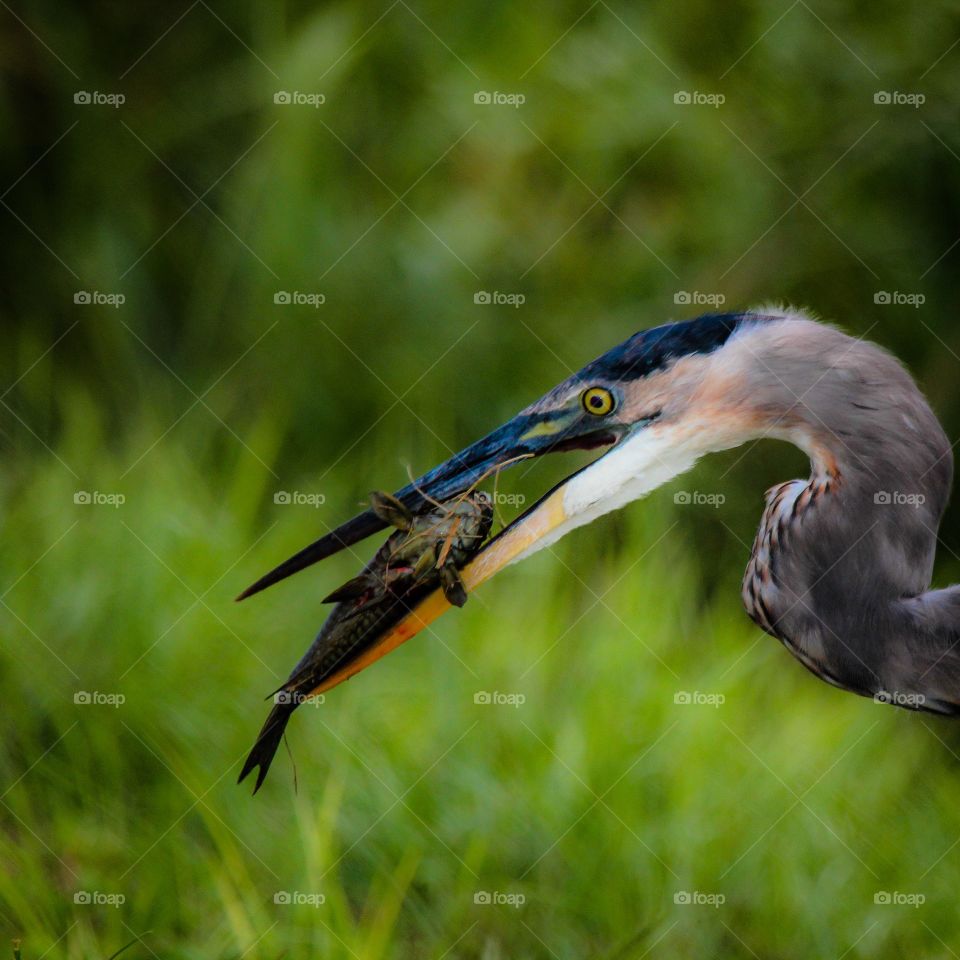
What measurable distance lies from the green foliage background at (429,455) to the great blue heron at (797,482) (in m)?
0.63

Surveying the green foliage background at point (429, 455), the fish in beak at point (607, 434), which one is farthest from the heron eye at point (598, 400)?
the green foliage background at point (429, 455)

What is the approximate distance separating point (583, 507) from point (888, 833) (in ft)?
3.61

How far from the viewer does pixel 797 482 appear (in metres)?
2.39

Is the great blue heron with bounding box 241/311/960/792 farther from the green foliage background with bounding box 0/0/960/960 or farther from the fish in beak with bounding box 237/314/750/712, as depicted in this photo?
the green foliage background with bounding box 0/0/960/960

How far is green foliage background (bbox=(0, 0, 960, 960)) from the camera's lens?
2.76 metres

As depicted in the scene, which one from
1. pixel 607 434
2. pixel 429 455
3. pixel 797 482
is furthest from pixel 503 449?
pixel 429 455

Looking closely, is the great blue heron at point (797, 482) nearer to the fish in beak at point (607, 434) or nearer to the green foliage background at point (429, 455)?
the fish in beak at point (607, 434)

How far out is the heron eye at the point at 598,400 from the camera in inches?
91.0

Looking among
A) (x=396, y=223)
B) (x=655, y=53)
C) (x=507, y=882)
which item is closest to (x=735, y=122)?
(x=655, y=53)

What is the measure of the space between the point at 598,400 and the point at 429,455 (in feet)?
4.97

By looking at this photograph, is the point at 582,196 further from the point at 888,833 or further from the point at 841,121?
the point at 888,833

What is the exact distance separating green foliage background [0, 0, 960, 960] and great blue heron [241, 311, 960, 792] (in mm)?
625

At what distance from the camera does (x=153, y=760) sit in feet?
9.61

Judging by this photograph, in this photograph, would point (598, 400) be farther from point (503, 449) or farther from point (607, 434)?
point (503, 449)
